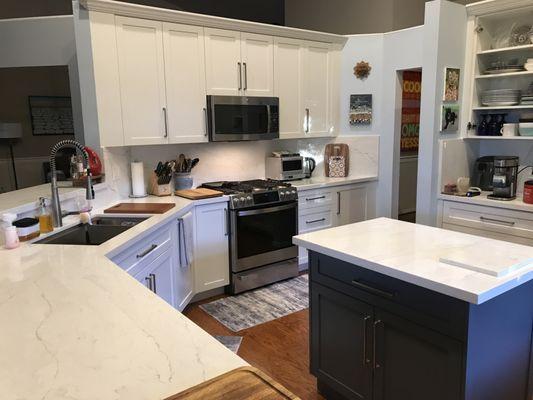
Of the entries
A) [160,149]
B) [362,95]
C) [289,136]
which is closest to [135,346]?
[160,149]

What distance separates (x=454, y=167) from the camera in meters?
3.97

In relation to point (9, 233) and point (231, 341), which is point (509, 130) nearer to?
point (231, 341)

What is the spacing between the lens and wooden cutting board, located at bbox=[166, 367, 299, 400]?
0.90 meters

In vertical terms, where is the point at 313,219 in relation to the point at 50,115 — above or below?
below

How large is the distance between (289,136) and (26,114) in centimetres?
457

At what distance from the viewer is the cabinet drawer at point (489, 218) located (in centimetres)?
335

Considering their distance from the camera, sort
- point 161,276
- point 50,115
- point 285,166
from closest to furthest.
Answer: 1. point 161,276
2. point 285,166
3. point 50,115

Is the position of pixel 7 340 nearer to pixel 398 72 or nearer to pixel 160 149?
pixel 160 149

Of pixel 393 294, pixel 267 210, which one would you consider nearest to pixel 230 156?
pixel 267 210

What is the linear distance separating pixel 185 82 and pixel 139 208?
1.17 m

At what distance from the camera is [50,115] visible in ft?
22.3

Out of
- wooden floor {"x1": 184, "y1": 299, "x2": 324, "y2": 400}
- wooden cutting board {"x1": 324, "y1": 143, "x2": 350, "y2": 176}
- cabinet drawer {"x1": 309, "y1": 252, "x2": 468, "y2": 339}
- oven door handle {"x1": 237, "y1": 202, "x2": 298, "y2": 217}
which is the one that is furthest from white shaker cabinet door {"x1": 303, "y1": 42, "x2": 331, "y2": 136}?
cabinet drawer {"x1": 309, "y1": 252, "x2": 468, "y2": 339}

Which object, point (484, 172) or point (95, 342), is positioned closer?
point (95, 342)

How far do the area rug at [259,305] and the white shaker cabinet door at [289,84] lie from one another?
1.48m
